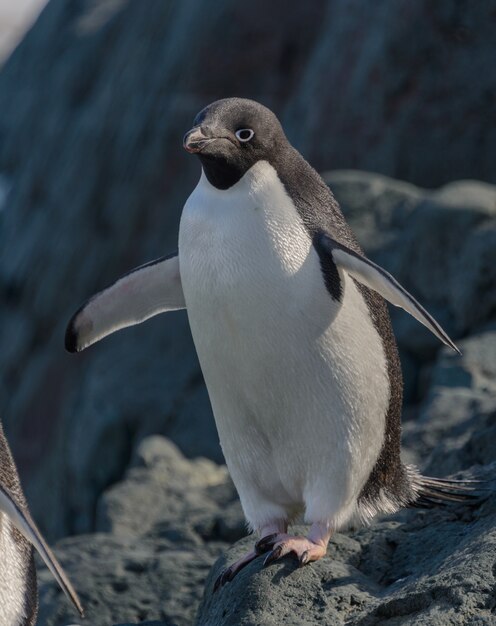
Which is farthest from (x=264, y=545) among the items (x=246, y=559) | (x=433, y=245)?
(x=433, y=245)

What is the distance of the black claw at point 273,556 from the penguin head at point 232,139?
1165 mm

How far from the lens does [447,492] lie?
4254 mm

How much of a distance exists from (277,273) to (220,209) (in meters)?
0.29

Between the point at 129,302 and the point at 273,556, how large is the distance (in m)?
1.27

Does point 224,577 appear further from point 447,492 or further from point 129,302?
point 129,302

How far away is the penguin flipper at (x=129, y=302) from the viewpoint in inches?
181

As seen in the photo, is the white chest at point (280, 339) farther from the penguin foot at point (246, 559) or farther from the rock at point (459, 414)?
the rock at point (459, 414)

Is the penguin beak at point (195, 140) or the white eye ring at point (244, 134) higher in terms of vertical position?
the white eye ring at point (244, 134)

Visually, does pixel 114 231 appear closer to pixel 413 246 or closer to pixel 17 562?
pixel 413 246

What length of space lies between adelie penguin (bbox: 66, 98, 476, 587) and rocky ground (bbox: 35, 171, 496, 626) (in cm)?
14

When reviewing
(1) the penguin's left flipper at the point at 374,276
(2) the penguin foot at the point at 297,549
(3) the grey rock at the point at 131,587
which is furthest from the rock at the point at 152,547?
(1) the penguin's left flipper at the point at 374,276

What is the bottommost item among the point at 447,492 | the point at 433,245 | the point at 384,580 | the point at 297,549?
the point at 384,580

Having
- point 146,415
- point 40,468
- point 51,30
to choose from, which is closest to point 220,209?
point 146,415

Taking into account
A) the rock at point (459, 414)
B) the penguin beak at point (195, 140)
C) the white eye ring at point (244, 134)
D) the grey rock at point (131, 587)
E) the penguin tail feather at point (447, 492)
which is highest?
the white eye ring at point (244, 134)
